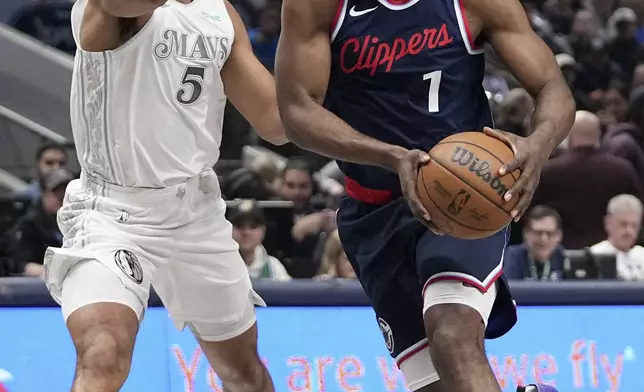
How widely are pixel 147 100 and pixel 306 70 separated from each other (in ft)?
2.44

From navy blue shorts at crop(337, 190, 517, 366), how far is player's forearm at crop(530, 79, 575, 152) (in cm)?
40

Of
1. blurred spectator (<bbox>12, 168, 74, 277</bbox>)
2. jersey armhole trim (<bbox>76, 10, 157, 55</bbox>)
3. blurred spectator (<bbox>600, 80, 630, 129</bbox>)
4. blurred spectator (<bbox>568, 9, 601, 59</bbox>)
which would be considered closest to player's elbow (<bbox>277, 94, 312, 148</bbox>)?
jersey armhole trim (<bbox>76, 10, 157, 55</bbox>)

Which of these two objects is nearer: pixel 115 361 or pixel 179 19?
pixel 115 361

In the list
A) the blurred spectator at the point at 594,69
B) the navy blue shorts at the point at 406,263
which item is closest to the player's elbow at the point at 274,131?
the navy blue shorts at the point at 406,263

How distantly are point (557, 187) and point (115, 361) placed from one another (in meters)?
4.17

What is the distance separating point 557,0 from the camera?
13.2 m

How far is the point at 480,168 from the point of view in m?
3.39

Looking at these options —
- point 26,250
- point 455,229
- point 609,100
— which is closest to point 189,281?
point 455,229

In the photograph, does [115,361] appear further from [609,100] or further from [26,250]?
[609,100]

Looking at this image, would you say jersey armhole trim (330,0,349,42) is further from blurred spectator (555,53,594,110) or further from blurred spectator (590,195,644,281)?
blurred spectator (555,53,594,110)

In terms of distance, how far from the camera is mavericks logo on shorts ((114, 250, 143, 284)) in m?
4.13

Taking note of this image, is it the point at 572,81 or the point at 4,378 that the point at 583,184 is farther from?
the point at 4,378

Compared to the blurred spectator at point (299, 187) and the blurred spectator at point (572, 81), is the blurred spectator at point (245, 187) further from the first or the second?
the blurred spectator at point (572, 81)

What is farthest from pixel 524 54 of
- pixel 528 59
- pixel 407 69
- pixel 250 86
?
pixel 250 86
